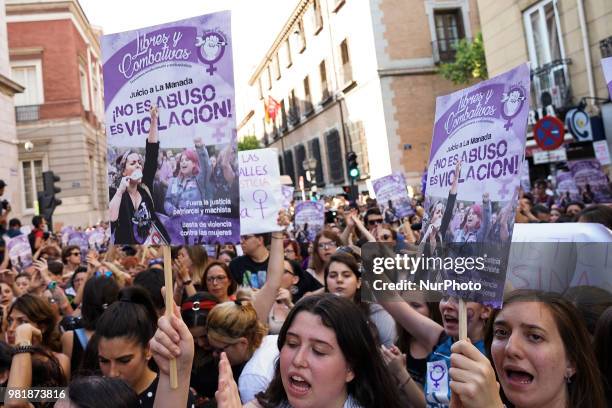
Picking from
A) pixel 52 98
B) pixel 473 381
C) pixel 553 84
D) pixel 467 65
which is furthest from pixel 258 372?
pixel 52 98

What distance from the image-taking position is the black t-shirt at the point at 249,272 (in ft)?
18.8

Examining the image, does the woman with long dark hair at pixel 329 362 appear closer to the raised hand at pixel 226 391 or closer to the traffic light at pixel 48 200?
the raised hand at pixel 226 391

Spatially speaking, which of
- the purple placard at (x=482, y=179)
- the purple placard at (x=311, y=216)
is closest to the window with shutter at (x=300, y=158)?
the purple placard at (x=311, y=216)

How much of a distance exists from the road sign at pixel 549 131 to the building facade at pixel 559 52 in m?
2.19

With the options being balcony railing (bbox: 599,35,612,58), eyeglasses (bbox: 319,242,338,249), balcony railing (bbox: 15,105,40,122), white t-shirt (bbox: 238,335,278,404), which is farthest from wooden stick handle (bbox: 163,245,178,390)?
balcony railing (bbox: 15,105,40,122)

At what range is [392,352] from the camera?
2.84m

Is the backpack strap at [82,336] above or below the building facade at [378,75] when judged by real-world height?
below

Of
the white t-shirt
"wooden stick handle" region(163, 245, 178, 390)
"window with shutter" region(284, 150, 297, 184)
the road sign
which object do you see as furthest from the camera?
"window with shutter" region(284, 150, 297, 184)

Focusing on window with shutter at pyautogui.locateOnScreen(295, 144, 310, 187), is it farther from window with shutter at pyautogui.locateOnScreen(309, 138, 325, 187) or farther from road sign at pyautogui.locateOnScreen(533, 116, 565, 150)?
road sign at pyautogui.locateOnScreen(533, 116, 565, 150)

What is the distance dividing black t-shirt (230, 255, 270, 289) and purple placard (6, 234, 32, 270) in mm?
3699

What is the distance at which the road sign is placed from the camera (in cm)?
1015

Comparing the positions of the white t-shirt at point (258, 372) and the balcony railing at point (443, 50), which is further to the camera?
the balcony railing at point (443, 50)

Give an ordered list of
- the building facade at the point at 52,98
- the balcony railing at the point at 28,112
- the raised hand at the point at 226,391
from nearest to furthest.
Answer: the raised hand at the point at 226,391 < the building facade at the point at 52,98 < the balcony railing at the point at 28,112

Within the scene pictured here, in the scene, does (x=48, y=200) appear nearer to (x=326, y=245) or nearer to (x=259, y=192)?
(x=326, y=245)
